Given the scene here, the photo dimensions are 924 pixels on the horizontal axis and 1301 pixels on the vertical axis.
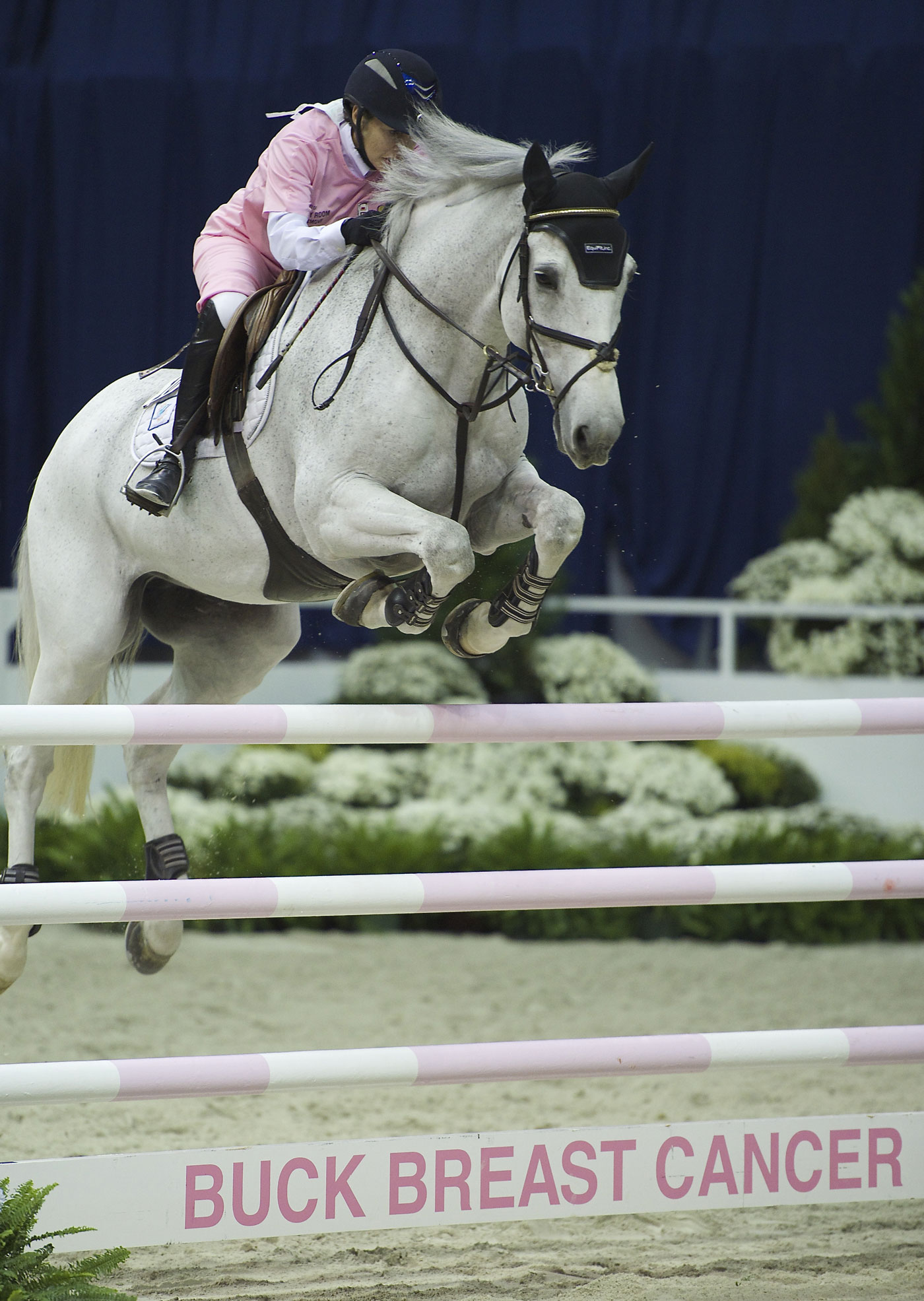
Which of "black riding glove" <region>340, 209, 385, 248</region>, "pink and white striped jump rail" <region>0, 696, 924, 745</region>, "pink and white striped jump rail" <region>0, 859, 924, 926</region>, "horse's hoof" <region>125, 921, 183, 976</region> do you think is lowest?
"horse's hoof" <region>125, 921, 183, 976</region>

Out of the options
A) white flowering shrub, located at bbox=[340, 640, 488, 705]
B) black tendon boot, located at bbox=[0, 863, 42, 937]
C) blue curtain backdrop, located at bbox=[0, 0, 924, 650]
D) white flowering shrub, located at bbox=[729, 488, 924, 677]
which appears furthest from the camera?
white flowering shrub, located at bbox=[729, 488, 924, 677]

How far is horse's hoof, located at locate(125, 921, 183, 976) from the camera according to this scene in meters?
2.95

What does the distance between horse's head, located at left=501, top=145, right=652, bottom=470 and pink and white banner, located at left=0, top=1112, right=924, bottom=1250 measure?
4.18 feet

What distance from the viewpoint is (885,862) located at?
237 centimetres

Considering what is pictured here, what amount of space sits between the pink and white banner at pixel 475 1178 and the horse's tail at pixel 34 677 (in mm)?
951

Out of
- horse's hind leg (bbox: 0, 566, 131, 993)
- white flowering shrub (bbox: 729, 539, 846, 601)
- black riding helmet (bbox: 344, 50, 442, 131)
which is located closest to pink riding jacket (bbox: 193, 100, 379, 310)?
black riding helmet (bbox: 344, 50, 442, 131)

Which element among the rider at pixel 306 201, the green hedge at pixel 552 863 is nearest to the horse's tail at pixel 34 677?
the rider at pixel 306 201

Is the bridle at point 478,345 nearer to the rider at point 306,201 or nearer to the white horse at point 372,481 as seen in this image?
the white horse at point 372,481

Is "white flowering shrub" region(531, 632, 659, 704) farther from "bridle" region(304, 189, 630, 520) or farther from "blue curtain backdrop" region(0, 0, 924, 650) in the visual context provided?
"bridle" region(304, 189, 630, 520)

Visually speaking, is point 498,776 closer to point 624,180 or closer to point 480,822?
point 480,822

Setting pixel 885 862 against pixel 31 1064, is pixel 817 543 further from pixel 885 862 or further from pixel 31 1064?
pixel 31 1064

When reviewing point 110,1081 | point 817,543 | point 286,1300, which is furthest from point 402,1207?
point 817,543

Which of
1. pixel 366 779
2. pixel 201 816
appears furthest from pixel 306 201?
pixel 366 779

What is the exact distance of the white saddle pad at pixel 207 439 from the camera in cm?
267
